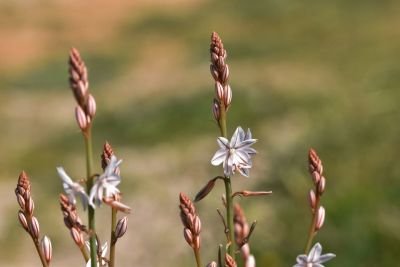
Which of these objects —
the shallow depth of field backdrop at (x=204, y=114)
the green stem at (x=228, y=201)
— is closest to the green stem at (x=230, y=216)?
the green stem at (x=228, y=201)

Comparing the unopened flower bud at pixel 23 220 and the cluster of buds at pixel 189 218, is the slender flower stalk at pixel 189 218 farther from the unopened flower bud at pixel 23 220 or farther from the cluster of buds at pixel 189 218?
the unopened flower bud at pixel 23 220

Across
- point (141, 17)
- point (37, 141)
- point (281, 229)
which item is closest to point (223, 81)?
point (281, 229)

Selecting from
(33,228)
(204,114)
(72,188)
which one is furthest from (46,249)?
(204,114)

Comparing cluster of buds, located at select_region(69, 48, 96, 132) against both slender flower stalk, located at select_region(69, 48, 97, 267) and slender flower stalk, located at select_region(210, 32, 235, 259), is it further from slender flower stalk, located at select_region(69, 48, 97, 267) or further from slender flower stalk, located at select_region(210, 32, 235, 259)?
slender flower stalk, located at select_region(210, 32, 235, 259)

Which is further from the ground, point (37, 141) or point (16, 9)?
point (16, 9)

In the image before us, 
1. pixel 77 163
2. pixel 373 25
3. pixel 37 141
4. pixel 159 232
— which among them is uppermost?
pixel 373 25

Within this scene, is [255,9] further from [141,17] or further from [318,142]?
[318,142]

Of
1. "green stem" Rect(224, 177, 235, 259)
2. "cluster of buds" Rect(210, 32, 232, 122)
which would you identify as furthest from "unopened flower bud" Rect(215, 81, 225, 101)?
"green stem" Rect(224, 177, 235, 259)
